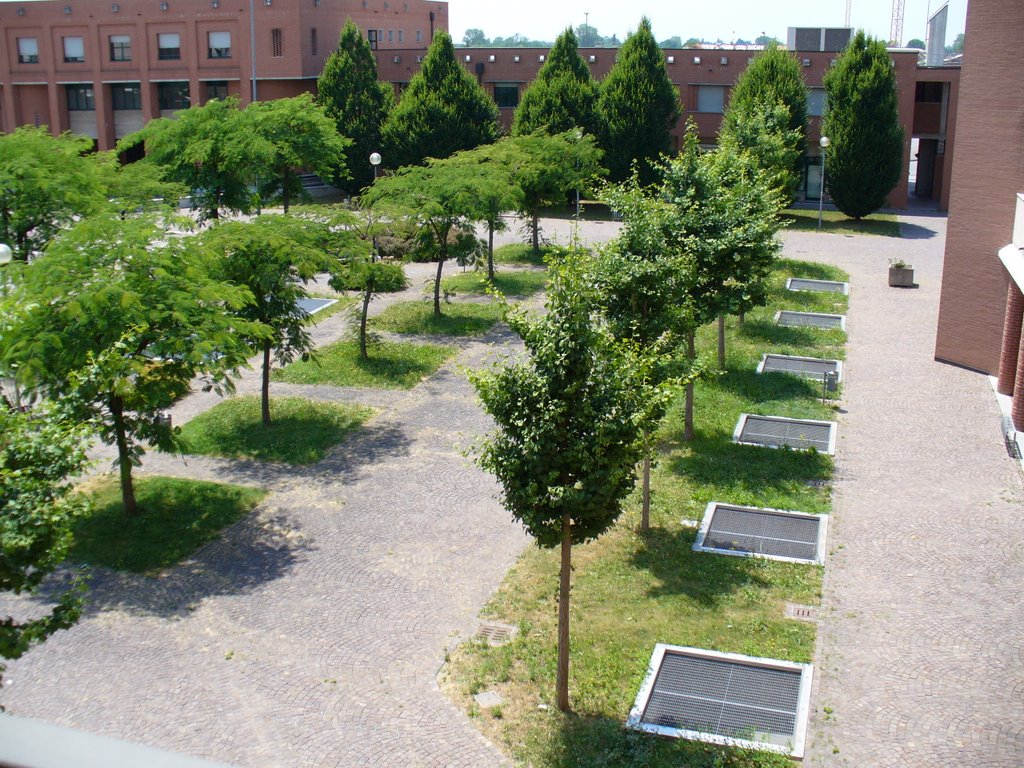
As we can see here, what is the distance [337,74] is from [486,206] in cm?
2413

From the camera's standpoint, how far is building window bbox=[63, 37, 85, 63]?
5600 cm

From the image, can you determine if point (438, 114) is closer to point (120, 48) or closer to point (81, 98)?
point (120, 48)

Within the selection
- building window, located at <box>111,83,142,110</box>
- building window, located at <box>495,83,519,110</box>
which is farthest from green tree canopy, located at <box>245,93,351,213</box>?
building window, located at <box>111,83,142,110</box>

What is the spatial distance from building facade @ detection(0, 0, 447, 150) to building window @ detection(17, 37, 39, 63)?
0.18 feet

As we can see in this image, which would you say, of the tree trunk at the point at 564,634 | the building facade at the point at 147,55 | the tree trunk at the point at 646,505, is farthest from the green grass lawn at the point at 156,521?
the building facade at the point at 147,55

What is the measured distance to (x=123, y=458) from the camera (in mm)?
15133

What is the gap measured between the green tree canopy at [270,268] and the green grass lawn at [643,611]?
693 centimetres

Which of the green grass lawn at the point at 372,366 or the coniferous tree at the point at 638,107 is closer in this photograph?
the green grass lawn at the point at 372,366

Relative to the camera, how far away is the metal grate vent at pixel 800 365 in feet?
74.4

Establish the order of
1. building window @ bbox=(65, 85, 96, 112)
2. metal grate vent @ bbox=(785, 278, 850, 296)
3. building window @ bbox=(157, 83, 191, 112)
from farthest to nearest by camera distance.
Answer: building window @ bbox=(65, 85, 96, 112) < building window @ bbox=(157, 83, 191, 112) < metal grate vent @ bbox=(785, 278, 850, 296)

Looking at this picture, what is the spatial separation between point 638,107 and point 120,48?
94.5ft

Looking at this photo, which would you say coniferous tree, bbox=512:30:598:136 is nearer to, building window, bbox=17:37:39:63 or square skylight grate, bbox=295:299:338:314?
square skylight grate, bbox=295:299:338:314

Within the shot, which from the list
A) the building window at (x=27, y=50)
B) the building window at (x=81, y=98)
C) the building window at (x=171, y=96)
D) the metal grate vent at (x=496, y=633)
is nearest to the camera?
the metal grate vent at (x=496, y=633)

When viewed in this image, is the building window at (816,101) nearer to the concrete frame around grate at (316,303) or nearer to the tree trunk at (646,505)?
the concrete frame around grate at (316,303)
